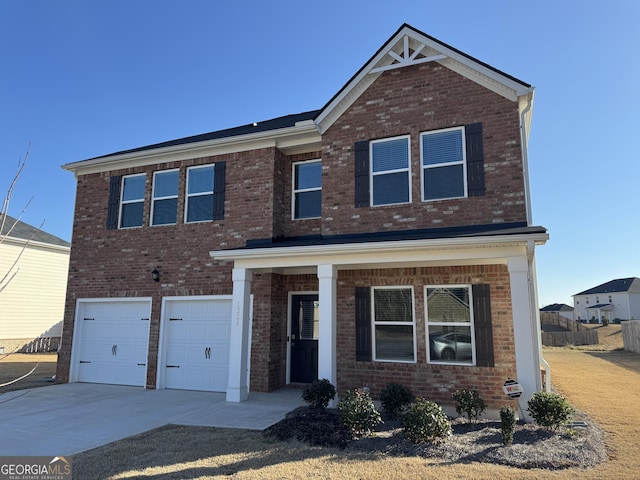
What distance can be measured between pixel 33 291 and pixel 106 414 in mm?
17232

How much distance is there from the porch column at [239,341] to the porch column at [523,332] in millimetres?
5492

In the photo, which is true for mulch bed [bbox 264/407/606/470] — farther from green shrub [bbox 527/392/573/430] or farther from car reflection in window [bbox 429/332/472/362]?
car reflection in window [bbox 429/332/472/362]

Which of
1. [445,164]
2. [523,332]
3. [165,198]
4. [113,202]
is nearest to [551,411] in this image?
[523,332]

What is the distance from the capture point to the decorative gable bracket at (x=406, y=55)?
9.86 metres

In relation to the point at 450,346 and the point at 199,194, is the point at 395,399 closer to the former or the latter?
the point at 450,346

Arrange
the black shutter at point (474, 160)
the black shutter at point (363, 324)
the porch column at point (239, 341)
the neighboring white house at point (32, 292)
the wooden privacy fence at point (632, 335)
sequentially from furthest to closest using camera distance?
the wooden privacy fence at point (632, 335) < the neighboring white house at point (32, 292) < the porch column at point (239, 341) < the black shutter at point (363, 324) < the black shutter at point (474, 160)

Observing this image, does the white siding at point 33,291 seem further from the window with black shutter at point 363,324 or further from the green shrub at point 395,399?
the green shrub at point 395,399

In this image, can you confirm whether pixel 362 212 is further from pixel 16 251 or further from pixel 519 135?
pixel 16 251

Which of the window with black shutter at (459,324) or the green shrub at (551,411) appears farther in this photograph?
the window with black shutter at (459,324)

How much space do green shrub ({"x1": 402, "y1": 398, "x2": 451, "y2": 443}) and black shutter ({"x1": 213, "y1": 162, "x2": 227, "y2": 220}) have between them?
7.16m

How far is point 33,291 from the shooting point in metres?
22.3

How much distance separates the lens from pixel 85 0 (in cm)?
971

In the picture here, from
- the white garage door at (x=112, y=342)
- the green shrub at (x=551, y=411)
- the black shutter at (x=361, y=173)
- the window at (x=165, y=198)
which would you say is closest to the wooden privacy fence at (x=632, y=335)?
the green shrub at (x=551, y=411)

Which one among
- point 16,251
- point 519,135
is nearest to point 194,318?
point 519,135
